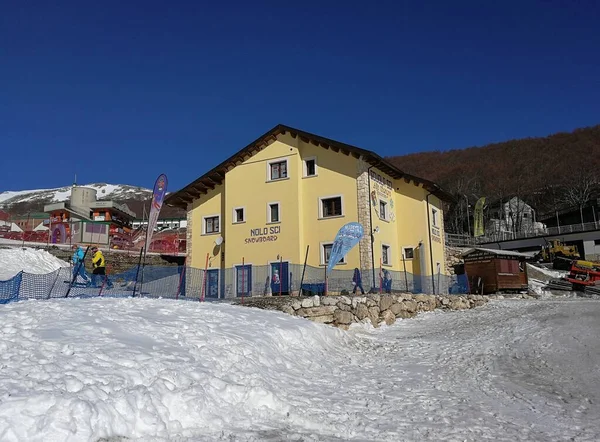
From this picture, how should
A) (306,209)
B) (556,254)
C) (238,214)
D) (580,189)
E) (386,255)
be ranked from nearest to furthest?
(306,209) → (386,255) → (238,214) → (556,254) → (580,189)

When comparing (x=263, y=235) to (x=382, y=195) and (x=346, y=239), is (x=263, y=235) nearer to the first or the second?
(x=382, y=195)

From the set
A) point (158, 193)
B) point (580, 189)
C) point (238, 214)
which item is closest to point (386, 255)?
point (238, 214)

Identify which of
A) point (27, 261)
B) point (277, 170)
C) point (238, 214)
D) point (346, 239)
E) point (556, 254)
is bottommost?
point (27, 261)

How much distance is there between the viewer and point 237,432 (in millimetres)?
5926

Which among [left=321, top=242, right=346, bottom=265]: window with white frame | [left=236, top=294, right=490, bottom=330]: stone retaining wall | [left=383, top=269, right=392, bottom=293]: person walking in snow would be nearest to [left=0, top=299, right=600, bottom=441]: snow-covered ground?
[left=236, top=294, right=490, bottom=330]: stone retaining wall

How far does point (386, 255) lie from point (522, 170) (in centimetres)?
9521

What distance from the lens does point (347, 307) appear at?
55.1 ft

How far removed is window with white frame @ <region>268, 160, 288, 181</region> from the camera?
98.8 feet

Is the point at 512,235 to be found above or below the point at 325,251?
above

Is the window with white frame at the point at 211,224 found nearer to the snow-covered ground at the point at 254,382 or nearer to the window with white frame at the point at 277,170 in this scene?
the window with white frame at the point at 277,170

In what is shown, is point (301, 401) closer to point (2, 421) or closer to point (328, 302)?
point (2, 421)

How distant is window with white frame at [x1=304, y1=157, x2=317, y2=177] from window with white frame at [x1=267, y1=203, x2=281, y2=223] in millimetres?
2480

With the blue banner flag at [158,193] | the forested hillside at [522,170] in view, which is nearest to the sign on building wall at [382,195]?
the blue banner flag at [158,193]

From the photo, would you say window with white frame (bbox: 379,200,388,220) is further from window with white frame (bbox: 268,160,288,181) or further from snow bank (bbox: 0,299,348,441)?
snow bank (bbox: 0,299,348,441)
